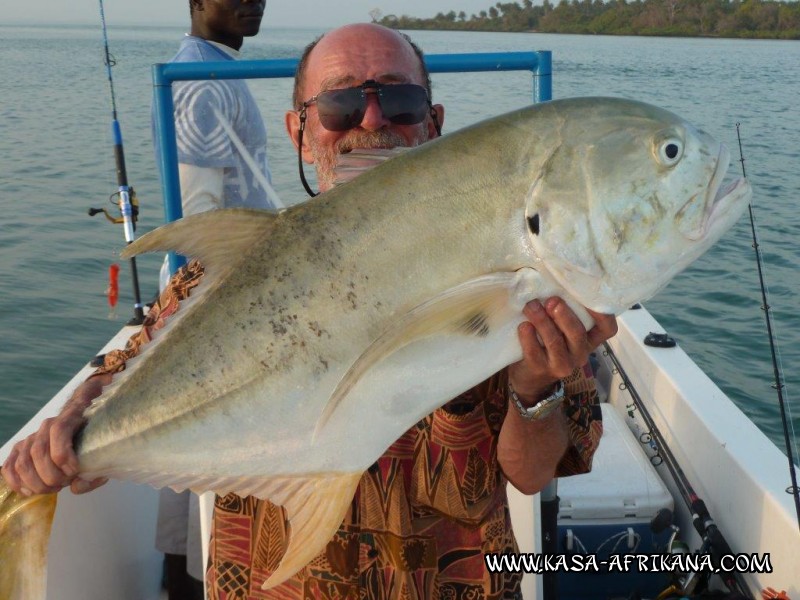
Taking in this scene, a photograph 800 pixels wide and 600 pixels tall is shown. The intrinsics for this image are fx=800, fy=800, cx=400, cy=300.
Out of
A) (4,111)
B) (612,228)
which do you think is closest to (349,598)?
(612,228)

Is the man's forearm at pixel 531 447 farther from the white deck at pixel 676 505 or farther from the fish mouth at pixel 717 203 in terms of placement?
the white deck at pixel 676 505

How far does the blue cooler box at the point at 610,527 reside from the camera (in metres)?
3.25

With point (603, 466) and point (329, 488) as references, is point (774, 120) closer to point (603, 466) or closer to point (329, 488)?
point (603, 466)

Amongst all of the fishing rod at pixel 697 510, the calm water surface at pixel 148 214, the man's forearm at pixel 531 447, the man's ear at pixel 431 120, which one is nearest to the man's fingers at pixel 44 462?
the man's forearm at pixel 531 447

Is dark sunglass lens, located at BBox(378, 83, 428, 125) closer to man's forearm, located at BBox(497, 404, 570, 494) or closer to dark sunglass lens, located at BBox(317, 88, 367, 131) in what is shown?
dark sunglass lens, located at BBox(317, 88, 367, 131)

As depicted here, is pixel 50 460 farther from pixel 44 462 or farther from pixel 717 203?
pixel 717 203

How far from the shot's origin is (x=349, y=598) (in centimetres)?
191

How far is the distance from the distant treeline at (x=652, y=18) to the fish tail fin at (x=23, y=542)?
56001 millimetres

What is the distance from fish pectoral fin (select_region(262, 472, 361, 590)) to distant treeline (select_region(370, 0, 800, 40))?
2210 inches

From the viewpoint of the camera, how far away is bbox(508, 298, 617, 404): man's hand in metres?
1.49

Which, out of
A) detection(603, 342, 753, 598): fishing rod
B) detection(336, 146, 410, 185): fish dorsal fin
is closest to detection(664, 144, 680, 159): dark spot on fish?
detection(336, 146, 410, 185): fish dorsal fin

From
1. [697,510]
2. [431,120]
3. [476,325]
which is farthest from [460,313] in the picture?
[697,510]

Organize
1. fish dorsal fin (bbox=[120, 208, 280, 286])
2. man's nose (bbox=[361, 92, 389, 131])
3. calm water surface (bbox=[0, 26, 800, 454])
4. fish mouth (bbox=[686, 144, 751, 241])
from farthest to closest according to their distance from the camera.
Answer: calm water surface (bbox=[0, 26, 800, 454])
man's nose (bbox=[361, 92, 389, 131])
fish dorsal fin (bbox=[120, 208, 280, 286])
fish mouth (bbox=[686, 144, 751, 241])

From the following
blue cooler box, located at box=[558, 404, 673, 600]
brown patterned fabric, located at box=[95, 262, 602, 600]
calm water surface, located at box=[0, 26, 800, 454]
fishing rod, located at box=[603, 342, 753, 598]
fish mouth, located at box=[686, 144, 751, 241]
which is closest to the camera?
fish mouth, located at box=[686, 144, 751, 241]
